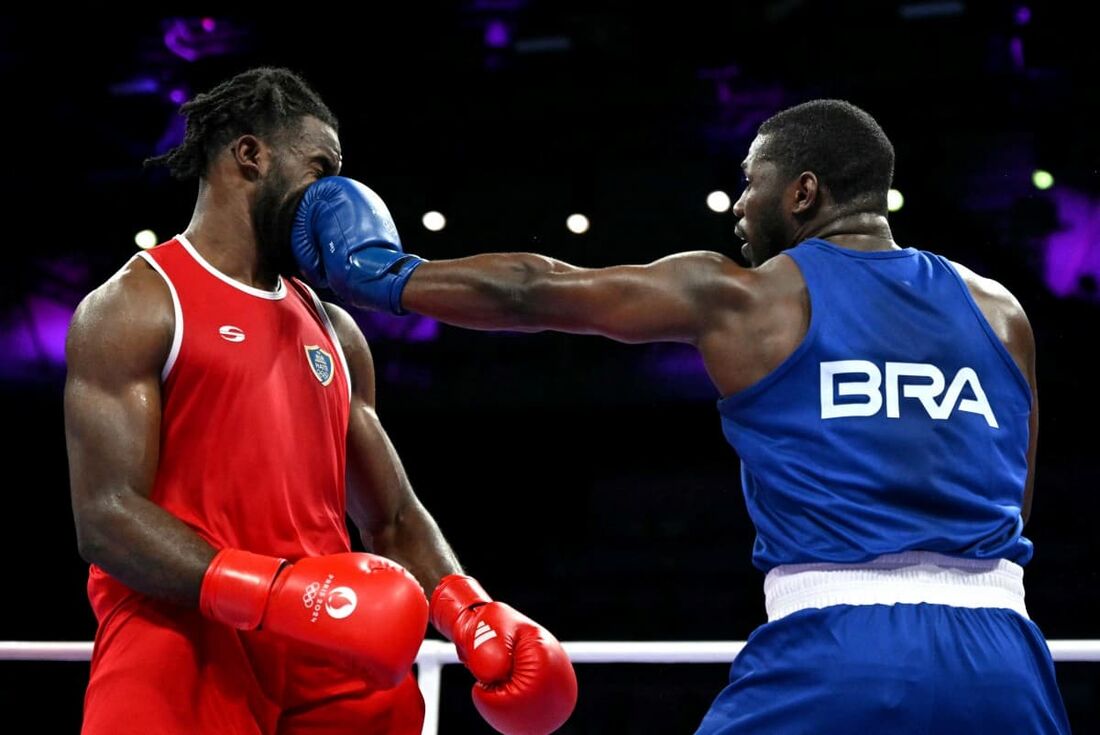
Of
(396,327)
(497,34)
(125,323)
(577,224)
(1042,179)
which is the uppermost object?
(497,34)

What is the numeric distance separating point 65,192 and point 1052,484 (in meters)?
6.62

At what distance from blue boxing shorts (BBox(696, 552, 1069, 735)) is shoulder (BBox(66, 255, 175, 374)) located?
3.60 ft

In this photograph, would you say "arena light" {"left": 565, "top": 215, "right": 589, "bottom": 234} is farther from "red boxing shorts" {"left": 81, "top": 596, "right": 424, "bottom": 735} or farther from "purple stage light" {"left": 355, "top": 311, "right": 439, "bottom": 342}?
"red boxing shorts" {"left": 81, "top": 596, "right": 424, "bottom": 735}

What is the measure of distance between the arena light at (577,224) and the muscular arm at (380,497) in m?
5.13

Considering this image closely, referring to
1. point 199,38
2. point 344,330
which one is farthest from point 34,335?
point 344,330

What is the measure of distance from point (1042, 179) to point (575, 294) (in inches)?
237

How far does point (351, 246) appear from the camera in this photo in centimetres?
214

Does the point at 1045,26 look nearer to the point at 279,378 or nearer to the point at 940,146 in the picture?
the point at 940,146

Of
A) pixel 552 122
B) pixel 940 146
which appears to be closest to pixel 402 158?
pixel 552 122

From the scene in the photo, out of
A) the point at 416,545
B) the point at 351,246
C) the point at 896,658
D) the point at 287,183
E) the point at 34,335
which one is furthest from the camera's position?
the point at 34,335

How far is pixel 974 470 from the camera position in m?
1.85

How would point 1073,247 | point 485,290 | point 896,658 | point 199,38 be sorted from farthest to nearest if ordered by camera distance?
point 1073,247
point 199,38
point 485,290
point 896,658

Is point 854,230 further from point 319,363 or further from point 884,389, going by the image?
point 319,363

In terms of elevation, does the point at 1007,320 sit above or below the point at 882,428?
above
